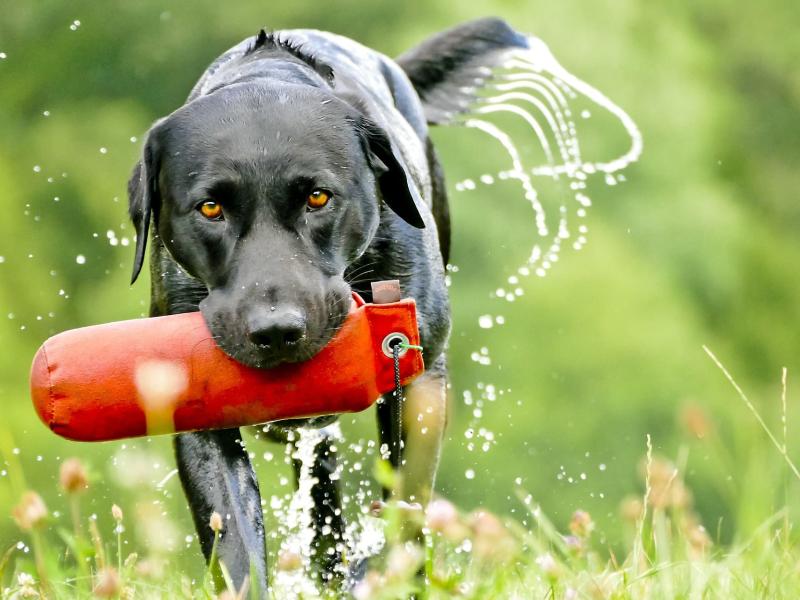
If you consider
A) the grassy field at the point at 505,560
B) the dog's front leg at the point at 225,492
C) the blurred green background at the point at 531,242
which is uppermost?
the grassy field at the point at 505,560

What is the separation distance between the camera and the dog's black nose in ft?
9.68

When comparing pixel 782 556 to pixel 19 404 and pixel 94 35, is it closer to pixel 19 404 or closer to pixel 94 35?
pixel 19 404

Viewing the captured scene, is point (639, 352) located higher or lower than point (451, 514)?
lower

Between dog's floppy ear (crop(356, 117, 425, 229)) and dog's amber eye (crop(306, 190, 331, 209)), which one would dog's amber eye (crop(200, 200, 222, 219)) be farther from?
dog's floppy ear (crop(356, 117, 425, 229))

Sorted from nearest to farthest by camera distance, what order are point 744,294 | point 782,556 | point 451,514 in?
1. point 451,514
2. point 782,556
3. point 744,294

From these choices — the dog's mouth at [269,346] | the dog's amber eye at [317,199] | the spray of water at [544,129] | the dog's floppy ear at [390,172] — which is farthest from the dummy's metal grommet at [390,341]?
the spray of water at [544,129]

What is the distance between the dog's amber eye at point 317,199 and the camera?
11.1 ft

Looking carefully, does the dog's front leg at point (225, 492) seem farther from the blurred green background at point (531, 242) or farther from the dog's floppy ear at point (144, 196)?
the blurred green background at point (531, 242)

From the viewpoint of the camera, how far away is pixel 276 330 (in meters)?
2.95

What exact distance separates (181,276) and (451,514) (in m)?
1.73

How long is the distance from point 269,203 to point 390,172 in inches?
22.5

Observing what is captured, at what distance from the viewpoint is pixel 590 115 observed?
489 inches

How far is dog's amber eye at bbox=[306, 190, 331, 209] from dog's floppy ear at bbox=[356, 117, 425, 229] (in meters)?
0.32

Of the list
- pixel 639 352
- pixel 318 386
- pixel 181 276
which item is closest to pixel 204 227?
pixel 181 276
